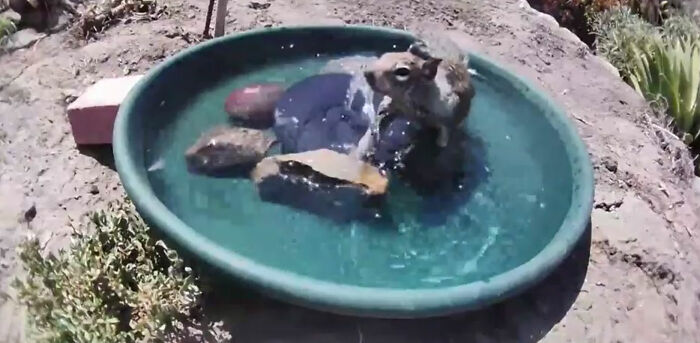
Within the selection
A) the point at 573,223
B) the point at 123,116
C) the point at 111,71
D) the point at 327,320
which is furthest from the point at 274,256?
the point at 111,71

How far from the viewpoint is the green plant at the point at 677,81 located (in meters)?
4.27

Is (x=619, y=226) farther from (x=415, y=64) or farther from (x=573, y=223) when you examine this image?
(x=415, y=64)

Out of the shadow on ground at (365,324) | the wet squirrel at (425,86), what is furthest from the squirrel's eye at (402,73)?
the shadow on ground at (365,324)

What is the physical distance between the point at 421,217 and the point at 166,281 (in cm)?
99

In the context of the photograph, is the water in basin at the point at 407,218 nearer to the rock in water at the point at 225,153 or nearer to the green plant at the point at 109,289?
Result: the rock in water at the point at 225,153

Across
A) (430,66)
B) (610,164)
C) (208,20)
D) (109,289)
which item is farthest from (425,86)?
(208,20)

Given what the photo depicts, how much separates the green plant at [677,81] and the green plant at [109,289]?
2.76 m

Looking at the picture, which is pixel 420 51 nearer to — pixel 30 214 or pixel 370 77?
pixel 370 77

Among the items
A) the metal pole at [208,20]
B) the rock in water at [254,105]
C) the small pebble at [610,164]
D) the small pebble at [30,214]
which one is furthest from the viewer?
the metal pole at [208,20]

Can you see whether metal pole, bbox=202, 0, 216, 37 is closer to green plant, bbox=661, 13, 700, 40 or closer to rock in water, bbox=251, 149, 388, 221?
rock in water, bbox=251, 149, 388, 221

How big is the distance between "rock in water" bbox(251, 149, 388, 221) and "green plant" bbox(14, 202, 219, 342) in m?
0.49

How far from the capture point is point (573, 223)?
295 cm

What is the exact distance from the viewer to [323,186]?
3.13 meters

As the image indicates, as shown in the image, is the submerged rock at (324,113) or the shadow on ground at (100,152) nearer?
the submerged rock at (324,113)
